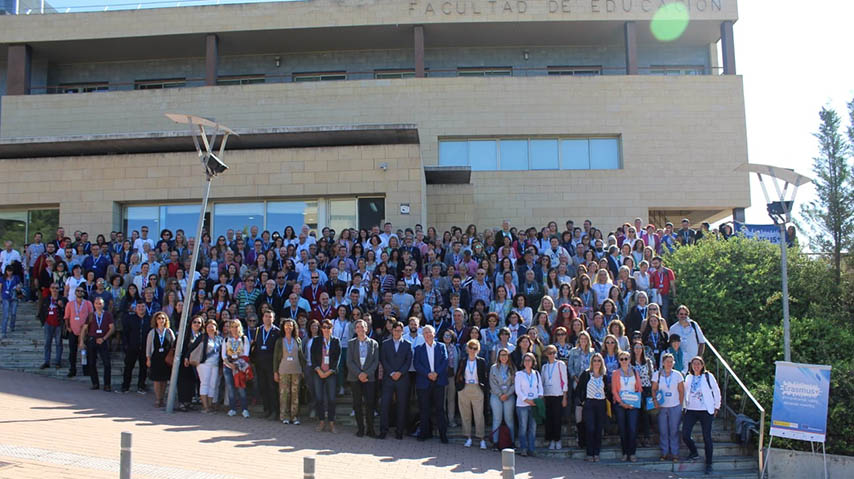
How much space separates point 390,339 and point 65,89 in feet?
77.9

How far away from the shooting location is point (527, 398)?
35.8 feet

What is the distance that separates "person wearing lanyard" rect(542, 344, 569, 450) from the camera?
11.1 metres

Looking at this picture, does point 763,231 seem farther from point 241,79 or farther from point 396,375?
point 241,79

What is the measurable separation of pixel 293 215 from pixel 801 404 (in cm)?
1412

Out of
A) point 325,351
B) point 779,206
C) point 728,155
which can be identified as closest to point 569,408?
point 325,351

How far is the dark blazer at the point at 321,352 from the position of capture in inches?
466

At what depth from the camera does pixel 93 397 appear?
12555 millimetres

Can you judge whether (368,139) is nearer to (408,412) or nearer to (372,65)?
(372,65)

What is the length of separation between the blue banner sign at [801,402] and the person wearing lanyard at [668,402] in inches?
52.1

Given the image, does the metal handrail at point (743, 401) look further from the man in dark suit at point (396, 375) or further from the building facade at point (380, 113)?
the building facade at point (380, 113)

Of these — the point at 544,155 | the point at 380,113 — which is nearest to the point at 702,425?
the point at 544,155

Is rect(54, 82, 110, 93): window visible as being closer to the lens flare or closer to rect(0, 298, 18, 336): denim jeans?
rect(0, 298, 18, 336): denim jeans

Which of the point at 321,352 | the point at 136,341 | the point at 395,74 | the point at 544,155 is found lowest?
the point at 321,352

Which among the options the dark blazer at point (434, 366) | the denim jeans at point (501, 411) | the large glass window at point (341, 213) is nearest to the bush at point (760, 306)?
the denim jeans at point (501, 411)
